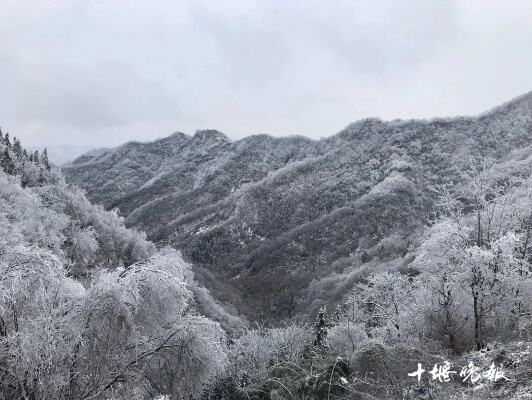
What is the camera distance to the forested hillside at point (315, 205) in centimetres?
7838

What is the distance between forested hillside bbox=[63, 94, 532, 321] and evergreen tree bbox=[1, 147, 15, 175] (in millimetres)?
33901

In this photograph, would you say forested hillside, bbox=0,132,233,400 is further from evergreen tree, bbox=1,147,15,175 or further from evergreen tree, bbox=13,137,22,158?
evergreen tree, bbox=13,137,22,158

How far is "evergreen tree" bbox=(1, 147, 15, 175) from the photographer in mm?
55894

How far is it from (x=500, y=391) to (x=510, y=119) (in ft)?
377

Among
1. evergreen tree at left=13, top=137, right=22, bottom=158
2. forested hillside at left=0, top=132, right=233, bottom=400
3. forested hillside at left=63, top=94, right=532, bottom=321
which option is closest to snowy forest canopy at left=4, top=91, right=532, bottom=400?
forested hillside at left=0, top=132, right=233, bottom=400

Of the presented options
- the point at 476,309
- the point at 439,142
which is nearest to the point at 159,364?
the point at 476,309

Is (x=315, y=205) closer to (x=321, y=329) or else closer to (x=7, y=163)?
(x=7, y=163)

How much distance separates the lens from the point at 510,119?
109 m

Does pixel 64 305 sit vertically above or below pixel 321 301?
above

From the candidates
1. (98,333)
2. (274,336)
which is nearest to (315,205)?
(274,336)

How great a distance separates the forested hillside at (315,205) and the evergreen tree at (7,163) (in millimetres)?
33901

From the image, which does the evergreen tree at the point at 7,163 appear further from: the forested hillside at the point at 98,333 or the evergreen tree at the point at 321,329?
the forested hillside at the point at 98,333

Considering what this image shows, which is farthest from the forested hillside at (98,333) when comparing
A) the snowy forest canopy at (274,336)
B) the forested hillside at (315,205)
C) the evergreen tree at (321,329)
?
the forested hillside at (315,205)

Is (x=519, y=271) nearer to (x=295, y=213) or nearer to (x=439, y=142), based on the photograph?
(x=295, y=213)
